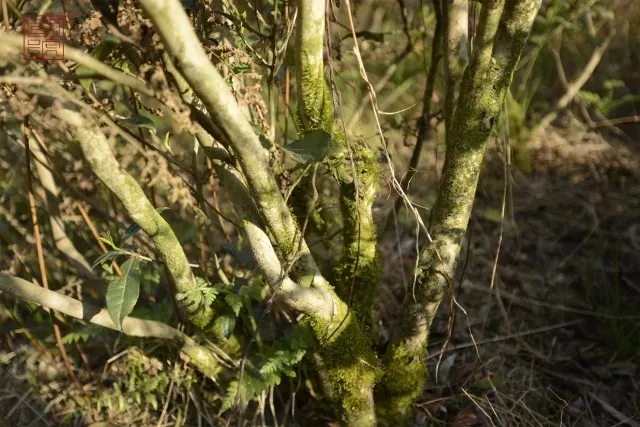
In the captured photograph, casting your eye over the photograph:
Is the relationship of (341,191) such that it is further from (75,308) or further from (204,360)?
(75,308)

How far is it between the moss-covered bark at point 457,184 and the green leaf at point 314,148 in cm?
31

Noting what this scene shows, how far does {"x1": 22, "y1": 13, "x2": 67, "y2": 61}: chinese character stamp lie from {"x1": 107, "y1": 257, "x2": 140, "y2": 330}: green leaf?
54cm

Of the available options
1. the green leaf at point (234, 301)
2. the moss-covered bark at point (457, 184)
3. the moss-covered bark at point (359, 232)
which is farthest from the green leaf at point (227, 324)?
the moss-covered bark at point (457, 184)

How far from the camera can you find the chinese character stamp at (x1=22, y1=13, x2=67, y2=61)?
3.24ft

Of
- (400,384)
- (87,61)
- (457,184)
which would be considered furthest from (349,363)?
(87,61)

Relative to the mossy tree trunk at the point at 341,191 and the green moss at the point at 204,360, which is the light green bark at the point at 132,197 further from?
the green moss at the point at 204,360

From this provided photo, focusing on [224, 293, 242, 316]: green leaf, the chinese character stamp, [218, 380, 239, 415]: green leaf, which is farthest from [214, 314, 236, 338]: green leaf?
the chinese character stamp

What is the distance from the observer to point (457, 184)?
130 centimetres

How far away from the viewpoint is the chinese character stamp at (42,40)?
0.99 m

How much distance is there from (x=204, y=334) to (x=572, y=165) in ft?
7.14

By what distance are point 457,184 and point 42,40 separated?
3.10ft

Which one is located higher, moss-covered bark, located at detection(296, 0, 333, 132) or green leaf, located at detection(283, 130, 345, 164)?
moss-covered bark, located at detection(296, 0, 333, 132)

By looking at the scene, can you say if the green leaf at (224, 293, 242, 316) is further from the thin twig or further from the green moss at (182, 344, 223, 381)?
the thin twig

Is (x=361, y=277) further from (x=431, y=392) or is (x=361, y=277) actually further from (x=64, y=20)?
(x=64, y=20)
